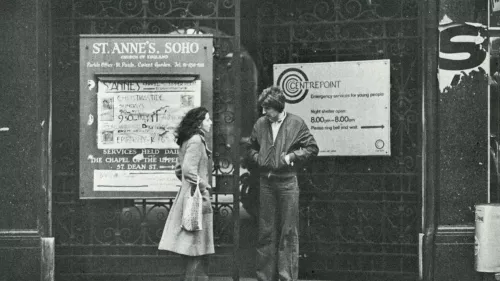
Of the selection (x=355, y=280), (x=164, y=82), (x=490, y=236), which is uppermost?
(x=164, y=82)

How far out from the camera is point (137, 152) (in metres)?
9.68

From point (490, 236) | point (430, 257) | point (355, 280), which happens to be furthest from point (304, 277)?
point (490, 236)

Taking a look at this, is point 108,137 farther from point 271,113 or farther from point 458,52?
point 458,52

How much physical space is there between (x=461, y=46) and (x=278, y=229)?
2714 mm

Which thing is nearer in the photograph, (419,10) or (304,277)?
(419,10)

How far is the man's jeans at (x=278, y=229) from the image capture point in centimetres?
925

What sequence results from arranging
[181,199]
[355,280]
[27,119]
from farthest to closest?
[355,280]
[27,119]
[181,199]

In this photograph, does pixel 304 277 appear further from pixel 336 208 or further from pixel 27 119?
pixel 27 119

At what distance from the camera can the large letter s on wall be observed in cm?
920

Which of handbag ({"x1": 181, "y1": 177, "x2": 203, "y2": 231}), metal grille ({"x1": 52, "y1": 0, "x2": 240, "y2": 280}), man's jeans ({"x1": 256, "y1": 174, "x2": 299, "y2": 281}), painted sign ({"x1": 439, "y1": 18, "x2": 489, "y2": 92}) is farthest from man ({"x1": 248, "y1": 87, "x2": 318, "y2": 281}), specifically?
painted sign ({"x1": 439, "y1": 18, "x2": 489, "y2": 92})

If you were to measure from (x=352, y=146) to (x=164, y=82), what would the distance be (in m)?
2.24

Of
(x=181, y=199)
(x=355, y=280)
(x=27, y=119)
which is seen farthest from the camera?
(x=355, y=280)

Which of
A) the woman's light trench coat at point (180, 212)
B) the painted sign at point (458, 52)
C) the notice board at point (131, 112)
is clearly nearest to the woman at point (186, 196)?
the woman's light trench coat at point (180, 212)

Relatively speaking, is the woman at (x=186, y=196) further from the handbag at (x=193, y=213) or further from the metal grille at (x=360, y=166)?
the metal grille at (x=360, y=166)
